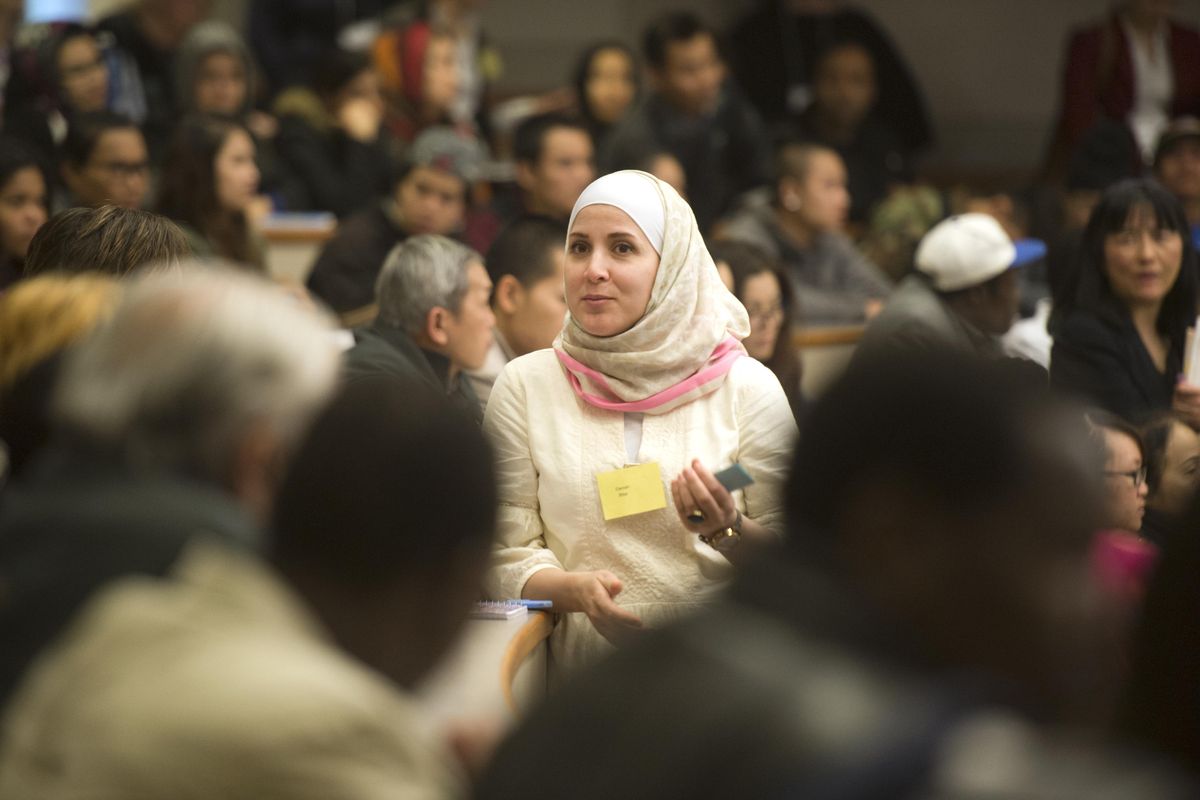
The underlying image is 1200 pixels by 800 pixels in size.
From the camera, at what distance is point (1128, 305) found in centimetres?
440

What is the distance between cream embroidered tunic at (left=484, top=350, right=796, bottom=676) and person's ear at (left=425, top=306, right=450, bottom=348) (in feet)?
1.86

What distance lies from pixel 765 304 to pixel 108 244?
7.16 ft

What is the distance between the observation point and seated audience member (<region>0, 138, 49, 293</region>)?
13.7 ft

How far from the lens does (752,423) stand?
2947 mm

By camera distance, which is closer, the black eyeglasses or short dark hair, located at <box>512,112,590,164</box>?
the black eyeglasses

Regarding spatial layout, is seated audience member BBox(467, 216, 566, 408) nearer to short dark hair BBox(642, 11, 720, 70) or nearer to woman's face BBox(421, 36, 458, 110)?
short dark hair BBox(642, 11, 720, 70)

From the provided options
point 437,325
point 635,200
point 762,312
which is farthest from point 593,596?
point 762,312

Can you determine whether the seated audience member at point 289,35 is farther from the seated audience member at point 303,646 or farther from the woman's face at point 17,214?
the seated audience member at point 303,646

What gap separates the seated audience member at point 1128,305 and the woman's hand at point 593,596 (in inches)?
77.7

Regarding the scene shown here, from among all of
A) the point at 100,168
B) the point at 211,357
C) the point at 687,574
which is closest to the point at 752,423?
the point at 687,574

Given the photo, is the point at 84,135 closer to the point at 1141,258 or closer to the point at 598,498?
the point at 598,498

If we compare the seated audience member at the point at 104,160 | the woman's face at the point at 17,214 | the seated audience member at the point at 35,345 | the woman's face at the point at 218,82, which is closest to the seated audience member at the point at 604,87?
the woman's face at the point at 218,82

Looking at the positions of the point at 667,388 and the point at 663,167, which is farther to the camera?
the point at 663,167

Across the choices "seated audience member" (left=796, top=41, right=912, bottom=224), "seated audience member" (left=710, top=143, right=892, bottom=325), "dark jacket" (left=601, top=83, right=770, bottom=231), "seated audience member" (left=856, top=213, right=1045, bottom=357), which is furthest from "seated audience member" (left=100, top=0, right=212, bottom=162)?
"seated audience member" (left=856, top=213, right=1045, bottom=357)
